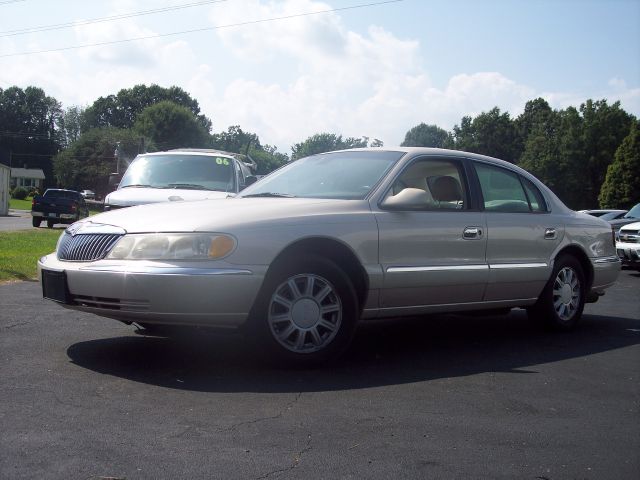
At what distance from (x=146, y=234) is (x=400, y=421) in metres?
2.06

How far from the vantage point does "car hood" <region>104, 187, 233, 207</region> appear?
1094cm

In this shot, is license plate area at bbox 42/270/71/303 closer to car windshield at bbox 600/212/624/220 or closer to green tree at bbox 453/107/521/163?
car windshield at bbox 600/212/624/220

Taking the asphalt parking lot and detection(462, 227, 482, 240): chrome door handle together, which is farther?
detection(462, 227, 482, 240): chrome door handle

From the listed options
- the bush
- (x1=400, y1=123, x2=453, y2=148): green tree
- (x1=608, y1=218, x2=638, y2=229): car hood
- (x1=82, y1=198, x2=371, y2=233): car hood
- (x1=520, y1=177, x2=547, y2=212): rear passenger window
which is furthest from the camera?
(x1=400, y1=123, x2=453, y2=148): green tree

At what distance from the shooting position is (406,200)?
600 centimetres

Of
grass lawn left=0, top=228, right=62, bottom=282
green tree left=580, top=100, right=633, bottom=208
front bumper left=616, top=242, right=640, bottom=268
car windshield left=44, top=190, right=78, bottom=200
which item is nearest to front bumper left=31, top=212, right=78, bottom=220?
car windshield left=44, top=190, right=78, bottom=200

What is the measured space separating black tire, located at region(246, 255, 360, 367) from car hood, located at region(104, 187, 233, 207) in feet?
Result: 18.8

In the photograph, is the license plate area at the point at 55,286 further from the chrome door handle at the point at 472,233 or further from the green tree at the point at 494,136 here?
the green tree at the point at 494,136

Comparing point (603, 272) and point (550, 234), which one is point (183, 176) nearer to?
point (550, 234)

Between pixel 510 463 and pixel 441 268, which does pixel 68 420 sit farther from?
pixel 441 268

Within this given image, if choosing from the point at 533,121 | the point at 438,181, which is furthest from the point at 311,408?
the point at 533,121

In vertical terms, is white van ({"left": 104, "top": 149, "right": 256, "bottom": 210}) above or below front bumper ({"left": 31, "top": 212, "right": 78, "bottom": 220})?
above

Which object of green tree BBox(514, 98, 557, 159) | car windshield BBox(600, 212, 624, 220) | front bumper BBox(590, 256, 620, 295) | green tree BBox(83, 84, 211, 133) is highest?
green tree BBox(83, 84, 211, 133)

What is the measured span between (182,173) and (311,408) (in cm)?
824
